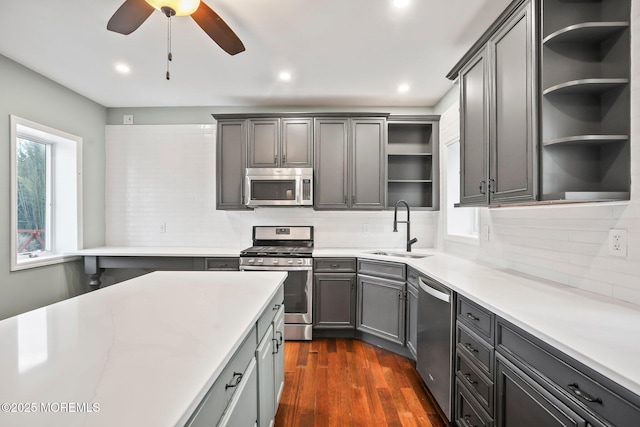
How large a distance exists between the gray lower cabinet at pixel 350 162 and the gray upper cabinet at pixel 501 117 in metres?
1.28

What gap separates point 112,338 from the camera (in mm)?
970

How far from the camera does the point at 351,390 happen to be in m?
2.34

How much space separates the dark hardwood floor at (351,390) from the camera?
2014 mm

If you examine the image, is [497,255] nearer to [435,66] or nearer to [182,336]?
[435,66]

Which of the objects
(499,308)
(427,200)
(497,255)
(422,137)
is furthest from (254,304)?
(422,137)

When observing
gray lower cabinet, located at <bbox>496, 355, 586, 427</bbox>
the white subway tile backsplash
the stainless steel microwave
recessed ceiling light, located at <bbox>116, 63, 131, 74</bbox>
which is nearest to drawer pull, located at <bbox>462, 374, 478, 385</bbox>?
gray lower cabinet, located at <bbox>496, 355, 586, 427</bbox>

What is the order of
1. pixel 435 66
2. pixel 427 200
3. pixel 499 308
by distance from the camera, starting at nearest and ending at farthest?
pixel 499 308 → pixel 435 66 → pixel 427 200

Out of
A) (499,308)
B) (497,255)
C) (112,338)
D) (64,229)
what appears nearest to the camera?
(112,338)

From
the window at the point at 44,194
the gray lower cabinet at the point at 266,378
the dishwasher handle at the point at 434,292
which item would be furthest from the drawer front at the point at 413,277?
the window at the point at 44,194

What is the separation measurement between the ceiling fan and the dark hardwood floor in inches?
99.0

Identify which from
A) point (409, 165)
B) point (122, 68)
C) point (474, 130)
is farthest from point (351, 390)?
point (122, 68)

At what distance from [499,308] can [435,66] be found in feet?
7.71

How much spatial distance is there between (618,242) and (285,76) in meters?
2.80

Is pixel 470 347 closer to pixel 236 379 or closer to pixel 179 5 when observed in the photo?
pixel 236 379
